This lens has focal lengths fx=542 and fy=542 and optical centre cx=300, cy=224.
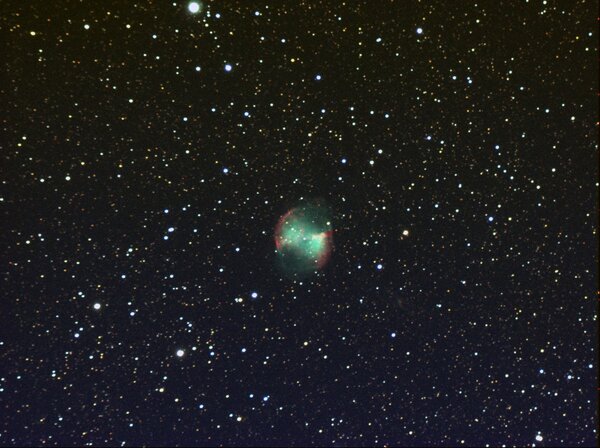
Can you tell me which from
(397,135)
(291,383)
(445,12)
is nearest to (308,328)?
(291,383)

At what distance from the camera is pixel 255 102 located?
491mm

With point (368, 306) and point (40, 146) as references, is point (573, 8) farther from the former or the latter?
point (40, 146)

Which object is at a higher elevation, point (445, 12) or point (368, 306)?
point (445, 12)

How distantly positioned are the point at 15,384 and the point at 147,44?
1.07 ft

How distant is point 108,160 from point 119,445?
0.26 meters

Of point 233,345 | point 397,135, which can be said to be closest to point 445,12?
point 397,135

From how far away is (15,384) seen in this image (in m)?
0.49

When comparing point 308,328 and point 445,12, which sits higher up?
point 445,12

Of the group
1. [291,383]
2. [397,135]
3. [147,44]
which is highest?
[147,44]

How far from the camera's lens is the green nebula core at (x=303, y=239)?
1.65 ft

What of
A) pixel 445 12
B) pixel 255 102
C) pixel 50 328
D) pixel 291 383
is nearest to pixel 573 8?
pixel 445 12

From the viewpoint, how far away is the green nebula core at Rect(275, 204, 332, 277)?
50 cm

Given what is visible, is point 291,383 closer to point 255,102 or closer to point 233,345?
point 233,345

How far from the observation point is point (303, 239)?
50 centimetres
